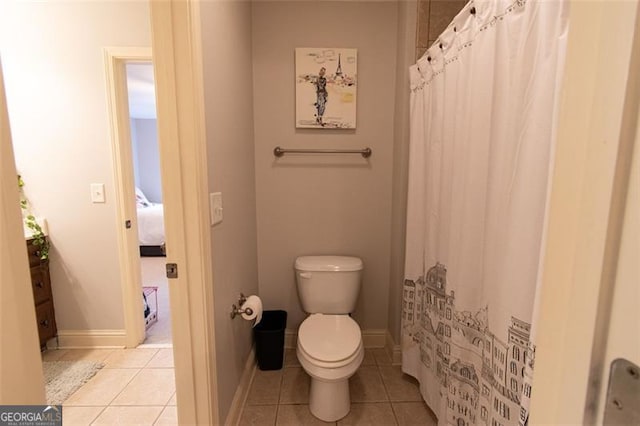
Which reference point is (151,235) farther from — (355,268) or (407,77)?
(407,77)

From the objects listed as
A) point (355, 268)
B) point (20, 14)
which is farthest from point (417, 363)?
point (20, 14)

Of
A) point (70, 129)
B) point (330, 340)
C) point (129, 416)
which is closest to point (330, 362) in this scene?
point (330, 340)

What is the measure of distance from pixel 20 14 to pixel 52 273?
172cm

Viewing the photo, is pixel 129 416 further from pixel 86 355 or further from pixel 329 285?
pixel 329 285

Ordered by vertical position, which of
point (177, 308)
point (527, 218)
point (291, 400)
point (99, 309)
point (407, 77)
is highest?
point (407, 77)

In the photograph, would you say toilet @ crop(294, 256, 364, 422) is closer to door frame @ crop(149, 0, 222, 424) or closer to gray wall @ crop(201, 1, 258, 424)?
gray wall @ crop(201, 1, 258, 424)

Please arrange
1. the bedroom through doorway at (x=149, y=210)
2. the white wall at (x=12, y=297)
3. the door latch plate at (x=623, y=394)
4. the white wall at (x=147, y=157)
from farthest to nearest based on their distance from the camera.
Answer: the white wall at (x=147, y=157) → the bedroom through doorway at (x=149, y=210) → the white wall at (x=12, y=297) → the door latch plate at (x=623, y=394)

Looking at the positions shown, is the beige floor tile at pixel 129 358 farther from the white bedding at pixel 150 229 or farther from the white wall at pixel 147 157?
the white wall at pixel 147 157

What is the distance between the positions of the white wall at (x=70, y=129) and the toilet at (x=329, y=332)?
1.43 m

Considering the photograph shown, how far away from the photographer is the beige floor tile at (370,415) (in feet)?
5.11

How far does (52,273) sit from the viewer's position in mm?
2119

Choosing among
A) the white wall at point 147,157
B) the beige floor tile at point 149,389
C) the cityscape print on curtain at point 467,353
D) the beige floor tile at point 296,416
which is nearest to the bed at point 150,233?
the white wall at point 147,157

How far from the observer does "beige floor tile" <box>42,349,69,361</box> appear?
205cm

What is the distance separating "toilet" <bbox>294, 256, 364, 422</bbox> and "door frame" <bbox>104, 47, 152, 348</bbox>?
3.94ft
